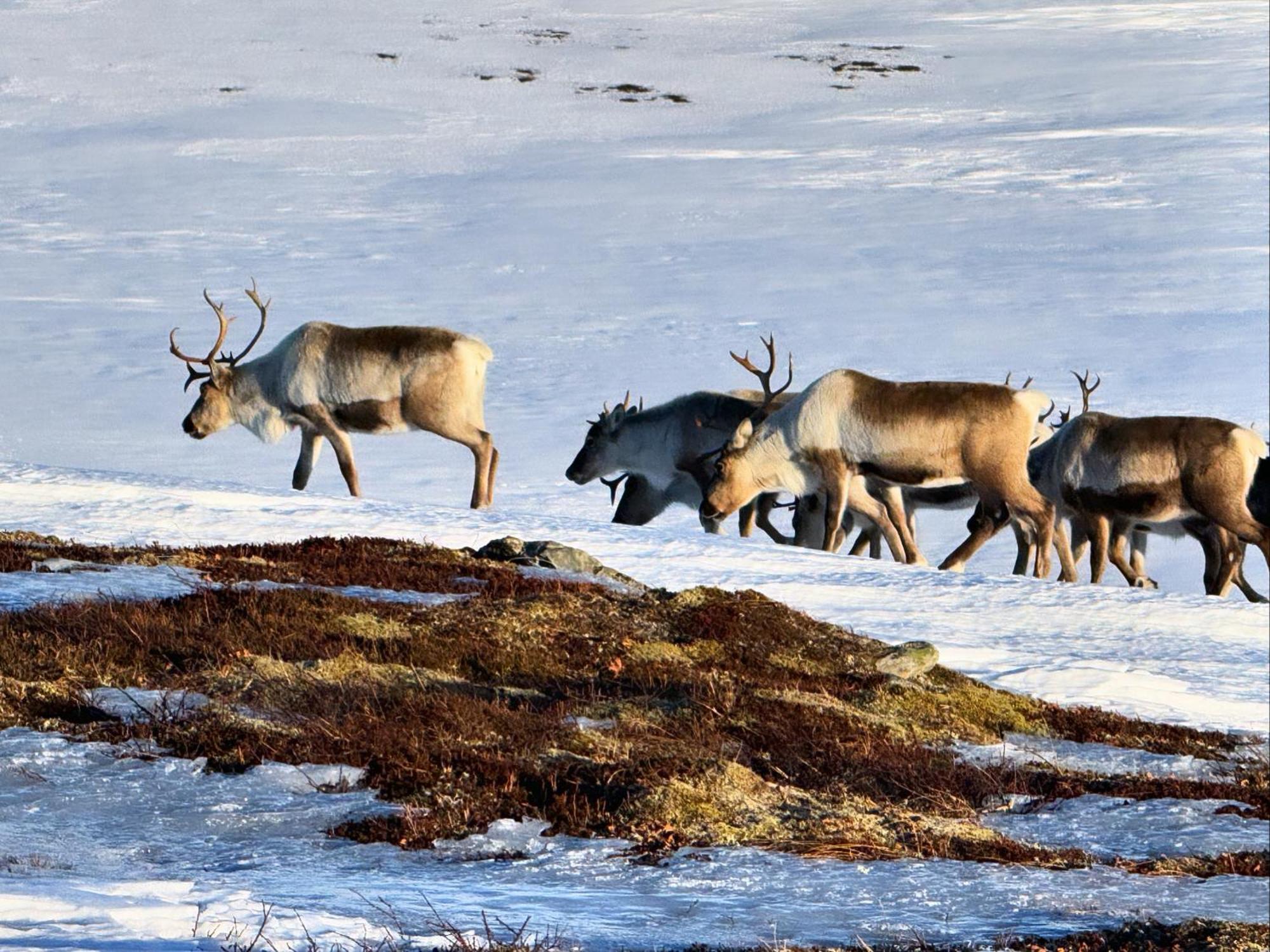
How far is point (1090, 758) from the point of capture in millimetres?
10266

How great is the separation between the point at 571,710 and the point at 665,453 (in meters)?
12.1

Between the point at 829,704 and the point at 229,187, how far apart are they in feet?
173

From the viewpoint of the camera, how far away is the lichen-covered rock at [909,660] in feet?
38.3

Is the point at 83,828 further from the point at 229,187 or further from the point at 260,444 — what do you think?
the point at 229,187

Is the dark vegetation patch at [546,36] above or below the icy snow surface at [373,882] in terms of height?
above

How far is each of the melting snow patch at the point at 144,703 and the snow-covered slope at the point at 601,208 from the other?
2382cm

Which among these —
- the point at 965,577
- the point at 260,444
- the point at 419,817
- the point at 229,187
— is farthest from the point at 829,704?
the point at 229,187

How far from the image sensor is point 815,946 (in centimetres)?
567

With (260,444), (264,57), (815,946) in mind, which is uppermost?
(264,57)

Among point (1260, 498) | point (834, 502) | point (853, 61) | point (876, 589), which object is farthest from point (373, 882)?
point (853, 61)

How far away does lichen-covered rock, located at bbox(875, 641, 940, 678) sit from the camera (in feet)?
38.3

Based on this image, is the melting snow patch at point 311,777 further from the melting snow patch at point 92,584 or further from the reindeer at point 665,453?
the reindeer at point 665,453

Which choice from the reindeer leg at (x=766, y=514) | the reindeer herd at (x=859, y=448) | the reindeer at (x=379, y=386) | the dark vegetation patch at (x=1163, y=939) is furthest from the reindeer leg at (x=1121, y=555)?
the dark vegetation patch at (x=1163, y=939)

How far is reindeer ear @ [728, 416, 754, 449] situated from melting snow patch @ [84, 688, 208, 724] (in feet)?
34.7
